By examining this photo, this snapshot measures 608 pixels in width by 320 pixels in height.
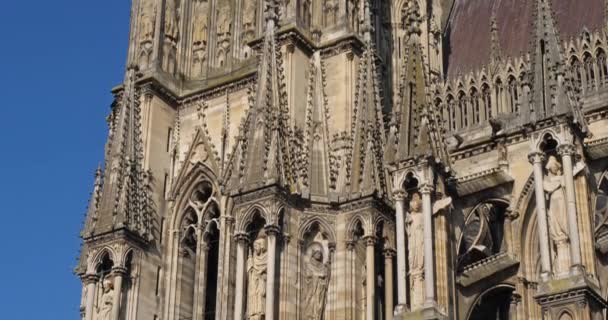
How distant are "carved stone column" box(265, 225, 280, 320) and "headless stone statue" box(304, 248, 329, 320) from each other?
3.01ft

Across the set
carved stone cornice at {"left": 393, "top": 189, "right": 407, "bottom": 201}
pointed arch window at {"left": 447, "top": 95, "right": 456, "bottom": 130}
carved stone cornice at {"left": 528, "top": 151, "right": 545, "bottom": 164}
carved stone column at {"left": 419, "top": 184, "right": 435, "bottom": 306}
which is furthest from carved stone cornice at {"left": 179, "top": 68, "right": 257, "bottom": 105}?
carved stone cornice at {"left": 528, "top": 151, "right": 545, "bottom": 164}

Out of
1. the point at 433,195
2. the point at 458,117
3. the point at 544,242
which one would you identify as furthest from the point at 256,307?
the point at 458,117

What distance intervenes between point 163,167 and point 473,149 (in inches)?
246

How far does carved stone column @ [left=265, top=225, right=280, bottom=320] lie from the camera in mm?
20375

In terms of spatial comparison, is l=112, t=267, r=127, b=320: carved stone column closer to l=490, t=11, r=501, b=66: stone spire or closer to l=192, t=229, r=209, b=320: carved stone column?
l=192, t=229, r=209, b=320: carved stone column

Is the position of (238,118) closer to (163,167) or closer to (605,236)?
(163,167)

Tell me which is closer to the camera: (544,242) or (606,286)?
(544,242)

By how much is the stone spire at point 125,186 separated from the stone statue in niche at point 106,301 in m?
1.02

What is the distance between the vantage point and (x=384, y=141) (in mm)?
22922

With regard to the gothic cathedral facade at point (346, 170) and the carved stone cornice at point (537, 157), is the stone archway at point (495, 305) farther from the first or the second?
the carved stone cornice at point (537, 157)

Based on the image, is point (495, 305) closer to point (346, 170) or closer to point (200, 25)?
point (346, 170)

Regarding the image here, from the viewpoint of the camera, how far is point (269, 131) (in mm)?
22156

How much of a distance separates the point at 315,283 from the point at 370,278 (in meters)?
0.97

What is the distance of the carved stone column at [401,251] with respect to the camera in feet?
63.1
